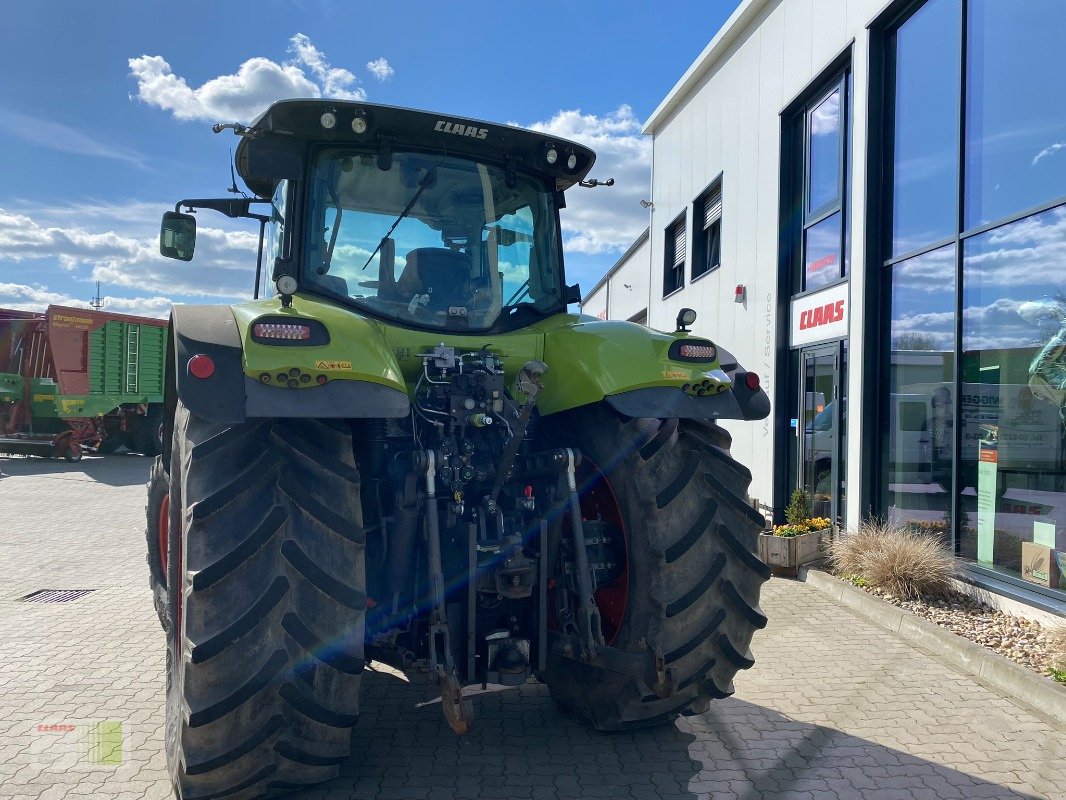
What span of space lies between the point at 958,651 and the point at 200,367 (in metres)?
4.77

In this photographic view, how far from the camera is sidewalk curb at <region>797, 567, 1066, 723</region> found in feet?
14.5

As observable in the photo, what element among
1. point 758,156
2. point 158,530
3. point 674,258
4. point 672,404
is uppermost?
point 758,156

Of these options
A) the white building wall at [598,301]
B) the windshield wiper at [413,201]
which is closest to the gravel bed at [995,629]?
the windshield wiper at [413,201]

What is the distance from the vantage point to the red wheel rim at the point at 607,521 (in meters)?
3.64

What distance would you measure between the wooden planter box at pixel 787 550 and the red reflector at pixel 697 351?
4.34 m

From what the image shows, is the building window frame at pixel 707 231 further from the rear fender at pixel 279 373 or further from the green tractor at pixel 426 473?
the rear fender at pixel 279 373

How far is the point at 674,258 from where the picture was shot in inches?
590

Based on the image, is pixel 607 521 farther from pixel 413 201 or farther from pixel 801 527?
pixel 801 527

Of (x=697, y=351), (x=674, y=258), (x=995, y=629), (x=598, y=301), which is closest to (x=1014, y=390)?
(x=995, y=629)

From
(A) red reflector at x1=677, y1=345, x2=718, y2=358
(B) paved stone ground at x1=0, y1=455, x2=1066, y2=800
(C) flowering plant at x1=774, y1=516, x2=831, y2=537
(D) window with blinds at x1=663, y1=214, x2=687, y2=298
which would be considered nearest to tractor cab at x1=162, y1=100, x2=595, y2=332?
(A) red reflector at x1=677, y1=345, x2=718, y2=358

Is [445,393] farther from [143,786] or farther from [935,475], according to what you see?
[935,475]

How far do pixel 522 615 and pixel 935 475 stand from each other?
494 cm

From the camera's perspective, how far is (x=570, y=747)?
377 cm

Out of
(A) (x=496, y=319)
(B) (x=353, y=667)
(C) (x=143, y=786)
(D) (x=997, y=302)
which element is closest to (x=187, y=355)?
(B) (x=353, y=667)
